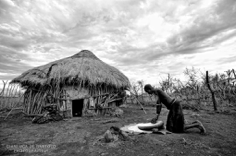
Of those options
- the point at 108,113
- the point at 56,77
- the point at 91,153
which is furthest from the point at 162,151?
the point at 56,77

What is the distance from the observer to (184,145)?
261 cm

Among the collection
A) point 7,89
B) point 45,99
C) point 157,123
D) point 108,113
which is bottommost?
point 108,113

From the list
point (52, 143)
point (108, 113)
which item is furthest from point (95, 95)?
point (52, 143)

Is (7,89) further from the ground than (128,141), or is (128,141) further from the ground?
(7,89)

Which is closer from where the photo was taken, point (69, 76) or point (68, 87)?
point (69, 76)

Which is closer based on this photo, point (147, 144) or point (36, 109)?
point (147, 144)

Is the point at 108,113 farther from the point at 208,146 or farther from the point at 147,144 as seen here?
the point at 208,146

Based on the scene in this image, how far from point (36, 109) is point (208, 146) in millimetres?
8148

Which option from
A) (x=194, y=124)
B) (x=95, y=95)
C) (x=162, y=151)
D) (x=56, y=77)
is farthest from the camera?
(x=95, y=95)

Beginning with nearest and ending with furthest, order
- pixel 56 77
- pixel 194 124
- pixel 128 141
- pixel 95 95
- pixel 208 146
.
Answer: pixel 208 146
pixel 128 141
pixel 194 124
pixel 56 77
pixel 95 95

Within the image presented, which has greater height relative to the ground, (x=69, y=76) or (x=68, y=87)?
(x=69, y=76)

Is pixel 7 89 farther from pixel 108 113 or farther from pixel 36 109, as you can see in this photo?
pixel 108 113

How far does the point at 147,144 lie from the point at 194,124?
64.5 inches

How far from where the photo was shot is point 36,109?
22.7 ft
